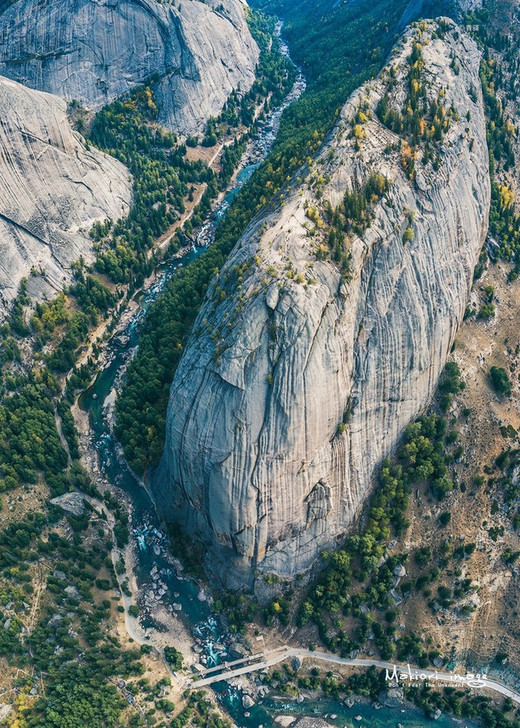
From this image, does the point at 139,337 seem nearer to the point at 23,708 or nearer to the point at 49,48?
the point at 23,708

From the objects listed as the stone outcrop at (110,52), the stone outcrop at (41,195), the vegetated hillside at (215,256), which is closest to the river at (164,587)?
the vegetated hillside at (215,256)

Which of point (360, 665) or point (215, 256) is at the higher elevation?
point (215, 256)

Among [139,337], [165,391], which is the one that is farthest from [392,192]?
[139,337]

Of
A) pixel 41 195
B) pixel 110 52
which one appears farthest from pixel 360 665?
pixel 110 52

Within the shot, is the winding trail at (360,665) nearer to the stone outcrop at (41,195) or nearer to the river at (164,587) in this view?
the river at (164,587)

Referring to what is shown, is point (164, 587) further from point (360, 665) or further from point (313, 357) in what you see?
point (313, 357)

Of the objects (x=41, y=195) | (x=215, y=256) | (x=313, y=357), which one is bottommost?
(x=313, y=357)

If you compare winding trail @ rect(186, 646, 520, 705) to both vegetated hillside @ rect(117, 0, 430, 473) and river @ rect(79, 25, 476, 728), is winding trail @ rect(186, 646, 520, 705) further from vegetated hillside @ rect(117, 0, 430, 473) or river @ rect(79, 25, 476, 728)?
vegetated hillside @ rect(117, 0, 430, 473)
